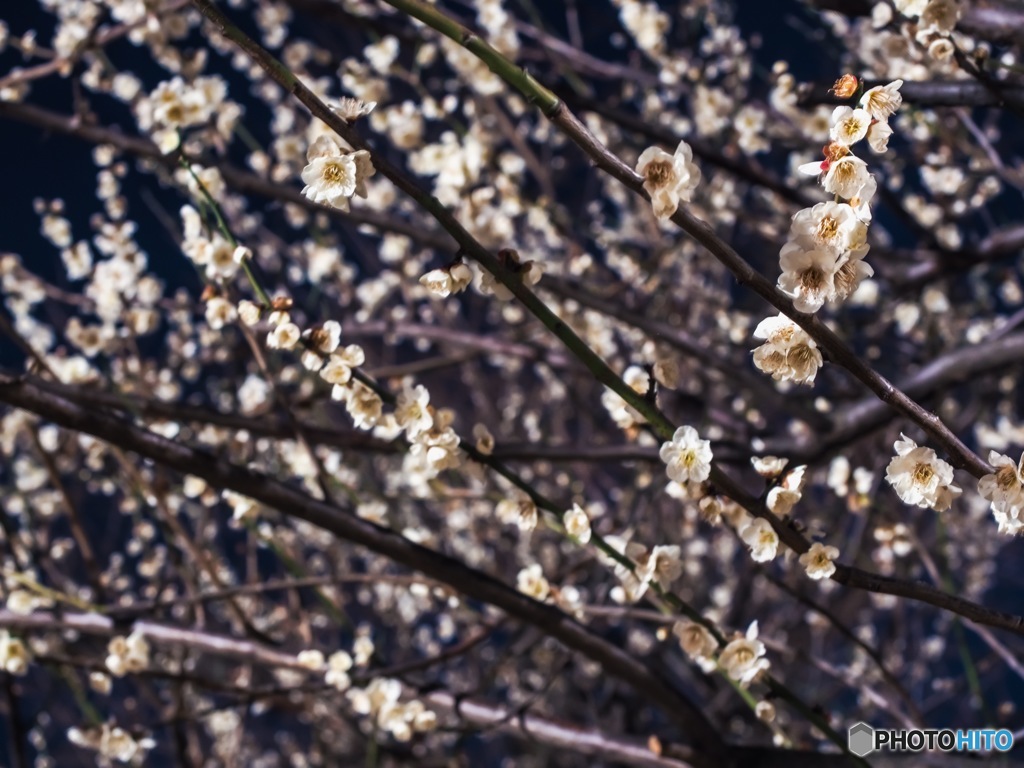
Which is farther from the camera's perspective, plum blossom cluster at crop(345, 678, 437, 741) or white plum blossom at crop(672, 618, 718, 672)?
plum blossom cluster at crop(345, 678, 437, 741)

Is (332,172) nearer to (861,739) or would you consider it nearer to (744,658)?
(744,658)

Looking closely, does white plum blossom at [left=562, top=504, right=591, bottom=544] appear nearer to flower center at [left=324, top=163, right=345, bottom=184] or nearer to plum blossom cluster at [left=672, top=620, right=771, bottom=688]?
plum blossom cluster at [left=672, top=620, right=771, bottom=688]

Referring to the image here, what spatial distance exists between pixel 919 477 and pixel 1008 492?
7 cm

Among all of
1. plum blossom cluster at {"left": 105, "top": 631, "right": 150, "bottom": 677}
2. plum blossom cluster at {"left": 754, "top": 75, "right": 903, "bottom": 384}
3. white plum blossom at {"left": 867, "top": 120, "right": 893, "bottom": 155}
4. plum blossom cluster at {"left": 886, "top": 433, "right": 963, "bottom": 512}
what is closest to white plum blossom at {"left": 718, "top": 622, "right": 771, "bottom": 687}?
plum blossom cluster at {"left": 886, "top": 433, "right": 963, "bottom": 512}

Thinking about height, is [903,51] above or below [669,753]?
above

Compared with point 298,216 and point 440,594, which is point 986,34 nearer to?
point 440,594

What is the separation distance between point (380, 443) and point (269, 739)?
384 centimetres

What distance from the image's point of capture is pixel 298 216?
2.41 meters

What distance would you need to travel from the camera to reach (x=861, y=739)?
117 cm

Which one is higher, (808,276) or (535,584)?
(535,584)

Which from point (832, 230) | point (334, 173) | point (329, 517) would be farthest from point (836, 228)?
point (329, 517)

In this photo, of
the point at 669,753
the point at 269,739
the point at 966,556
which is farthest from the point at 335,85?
the point at 669,753

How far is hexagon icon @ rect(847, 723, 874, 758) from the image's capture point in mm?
1156
